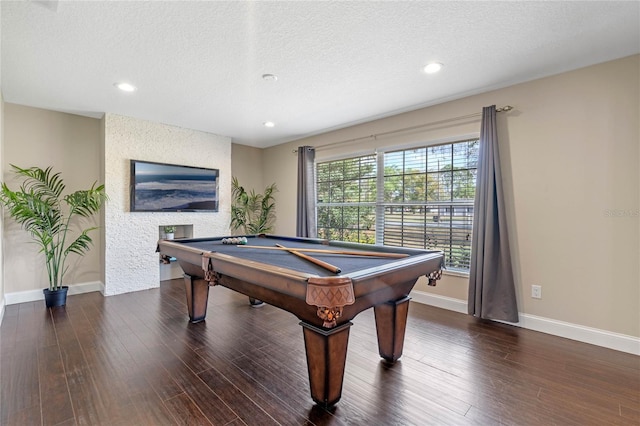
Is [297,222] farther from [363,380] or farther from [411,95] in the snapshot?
[363,380]

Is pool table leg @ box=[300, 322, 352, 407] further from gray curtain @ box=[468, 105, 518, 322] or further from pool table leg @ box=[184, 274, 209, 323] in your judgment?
gray curtain @ box=[468, 105, 518, 322]

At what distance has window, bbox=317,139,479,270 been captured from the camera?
11.3 feet

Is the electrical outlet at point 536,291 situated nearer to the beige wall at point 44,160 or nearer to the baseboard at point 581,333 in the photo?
the baseboard at point 581,333

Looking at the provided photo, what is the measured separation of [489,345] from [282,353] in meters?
1.76

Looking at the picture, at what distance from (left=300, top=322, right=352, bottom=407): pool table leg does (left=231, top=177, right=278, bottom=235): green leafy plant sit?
4.08 metres

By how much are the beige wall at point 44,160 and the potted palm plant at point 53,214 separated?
0.10 meters

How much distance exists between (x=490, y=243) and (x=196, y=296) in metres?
3.03

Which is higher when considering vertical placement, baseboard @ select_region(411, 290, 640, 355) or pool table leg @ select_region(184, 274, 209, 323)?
pool table leg @ select_region(184, 274, 209, 323)

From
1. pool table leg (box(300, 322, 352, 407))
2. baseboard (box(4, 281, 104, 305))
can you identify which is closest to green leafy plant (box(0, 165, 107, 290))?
baseboard (box(4, 281, 104, 305))

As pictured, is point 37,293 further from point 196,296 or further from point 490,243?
point 490,243

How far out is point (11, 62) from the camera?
255cm

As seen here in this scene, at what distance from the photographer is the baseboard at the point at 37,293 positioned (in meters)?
3.61

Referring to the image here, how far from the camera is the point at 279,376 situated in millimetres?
2072

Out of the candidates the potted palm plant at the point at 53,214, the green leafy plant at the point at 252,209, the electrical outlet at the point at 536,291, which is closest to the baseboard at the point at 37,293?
the potted palm plant at the point at 53,214
